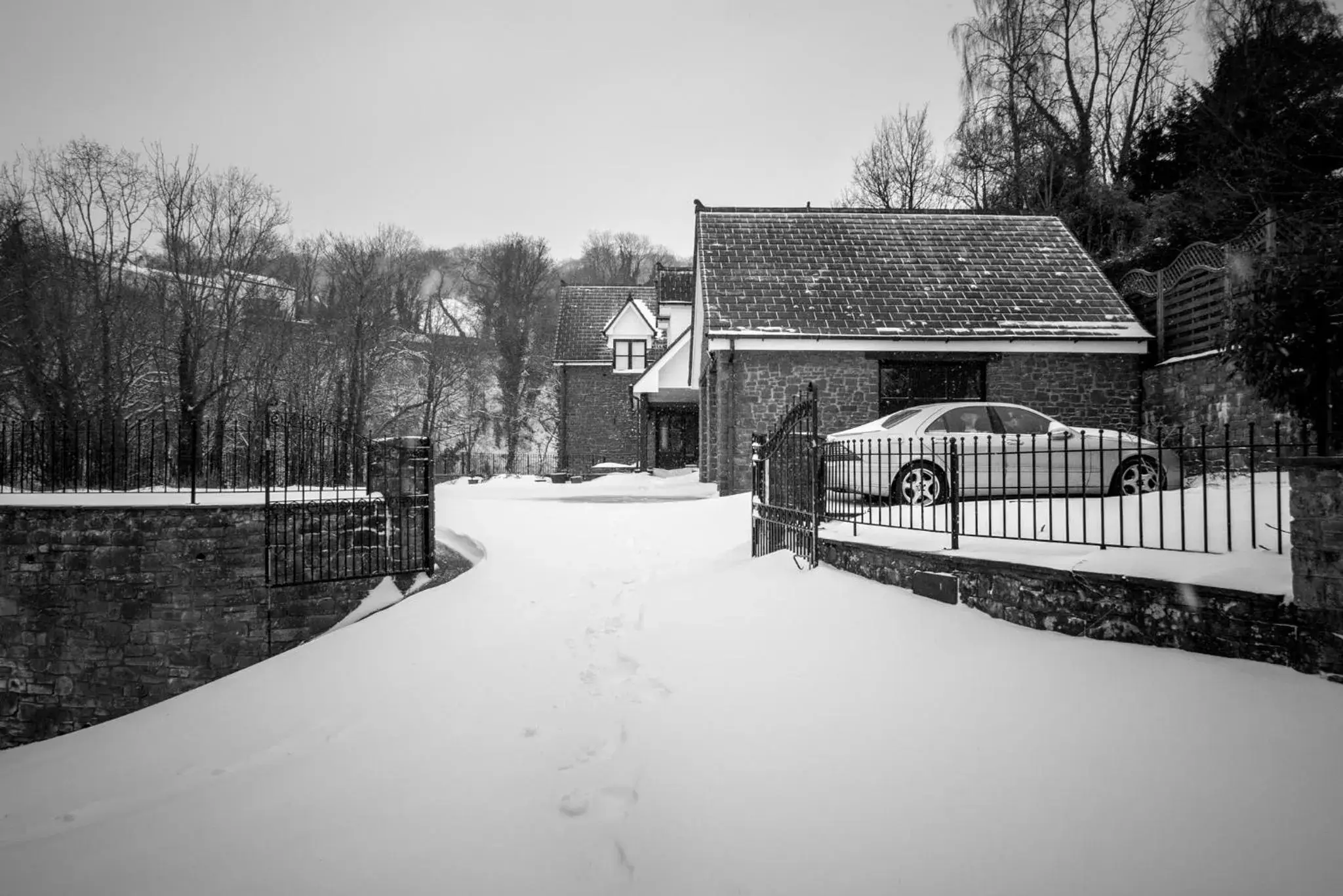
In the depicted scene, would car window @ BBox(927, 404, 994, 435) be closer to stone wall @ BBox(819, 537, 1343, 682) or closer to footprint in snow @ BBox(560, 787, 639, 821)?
stone wall @ BBox(819, 537, 1343, 682)

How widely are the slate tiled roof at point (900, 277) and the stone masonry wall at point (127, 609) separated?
9.70 metres

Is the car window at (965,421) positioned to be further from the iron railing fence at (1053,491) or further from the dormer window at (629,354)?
the dormer window at (629,354)

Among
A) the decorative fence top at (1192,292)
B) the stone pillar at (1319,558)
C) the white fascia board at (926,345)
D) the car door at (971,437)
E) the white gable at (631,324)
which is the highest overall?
the white gable at (631,324)

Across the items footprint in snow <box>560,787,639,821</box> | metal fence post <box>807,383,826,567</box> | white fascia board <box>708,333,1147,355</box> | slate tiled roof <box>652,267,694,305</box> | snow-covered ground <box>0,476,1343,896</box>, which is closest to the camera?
snow-covered ground <box>0,476,1343,896</box>

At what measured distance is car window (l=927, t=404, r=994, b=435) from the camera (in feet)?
31.9

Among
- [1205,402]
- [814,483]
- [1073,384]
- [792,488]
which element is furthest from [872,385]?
[814,483]

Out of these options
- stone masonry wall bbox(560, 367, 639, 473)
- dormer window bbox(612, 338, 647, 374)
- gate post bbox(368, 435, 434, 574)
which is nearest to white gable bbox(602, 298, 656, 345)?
dormer window bbox(612, 338, 647, 374)

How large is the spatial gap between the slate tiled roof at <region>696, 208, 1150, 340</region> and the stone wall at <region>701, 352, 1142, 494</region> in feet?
1.90

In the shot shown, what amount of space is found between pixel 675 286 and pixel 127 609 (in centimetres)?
2237

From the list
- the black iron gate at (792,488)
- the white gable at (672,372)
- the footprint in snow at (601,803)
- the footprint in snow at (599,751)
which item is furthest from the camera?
the white gable at (672,372)

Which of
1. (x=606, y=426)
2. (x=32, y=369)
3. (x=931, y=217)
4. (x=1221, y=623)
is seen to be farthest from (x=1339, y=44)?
(x=32, y=369)

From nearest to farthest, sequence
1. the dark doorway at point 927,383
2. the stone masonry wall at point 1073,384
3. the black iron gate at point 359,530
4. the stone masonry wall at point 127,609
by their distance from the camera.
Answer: the black iron gate at point 359,530 < the stone masonry wall at point 127,609 < the stone masonry wall at point 1073,384 < the dark doorway at point 927,383

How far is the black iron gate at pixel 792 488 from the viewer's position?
6602 mm

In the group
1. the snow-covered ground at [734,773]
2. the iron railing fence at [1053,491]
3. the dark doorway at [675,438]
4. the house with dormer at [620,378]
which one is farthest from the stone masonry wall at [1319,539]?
the dark doorway at [675,438]
